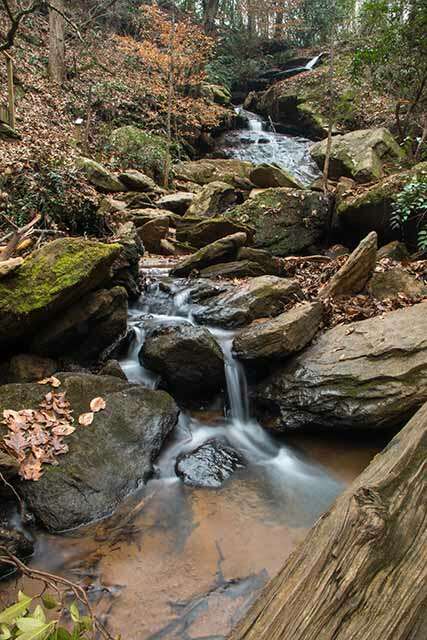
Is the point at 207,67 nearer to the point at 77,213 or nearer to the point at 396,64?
the point at 396,64

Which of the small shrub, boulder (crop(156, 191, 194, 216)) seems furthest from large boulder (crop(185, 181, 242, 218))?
the small shrub

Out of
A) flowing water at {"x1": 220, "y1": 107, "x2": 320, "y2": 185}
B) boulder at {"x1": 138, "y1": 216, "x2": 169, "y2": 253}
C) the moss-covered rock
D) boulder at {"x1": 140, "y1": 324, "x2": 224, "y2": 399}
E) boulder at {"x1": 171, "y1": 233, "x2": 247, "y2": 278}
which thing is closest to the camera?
boulder at {"x1": 140, "y1": 324, "x2": 224, "y2": 399}

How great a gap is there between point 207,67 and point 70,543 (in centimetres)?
2288

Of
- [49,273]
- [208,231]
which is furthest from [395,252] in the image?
[49,273]

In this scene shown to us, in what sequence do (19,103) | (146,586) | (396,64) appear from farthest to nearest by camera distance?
(19,103) < (396,64) < (146,586)

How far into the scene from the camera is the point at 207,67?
21.0m

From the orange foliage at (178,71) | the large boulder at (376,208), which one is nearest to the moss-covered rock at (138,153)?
the orange foliage at (178,71)

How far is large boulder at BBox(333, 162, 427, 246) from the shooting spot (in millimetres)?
7117

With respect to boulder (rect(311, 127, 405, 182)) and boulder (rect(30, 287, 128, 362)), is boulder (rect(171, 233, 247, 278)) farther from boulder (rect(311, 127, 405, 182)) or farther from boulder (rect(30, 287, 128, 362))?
boulder (rect(311, 127, 405, 182))

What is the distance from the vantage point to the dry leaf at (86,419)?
365cm

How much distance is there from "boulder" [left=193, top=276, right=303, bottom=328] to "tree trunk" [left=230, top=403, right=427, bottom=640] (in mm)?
4561

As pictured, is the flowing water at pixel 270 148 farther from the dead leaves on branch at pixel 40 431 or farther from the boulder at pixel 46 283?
the dead leaves on branch at pixel 40 431

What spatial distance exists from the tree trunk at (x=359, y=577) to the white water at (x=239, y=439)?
261cm

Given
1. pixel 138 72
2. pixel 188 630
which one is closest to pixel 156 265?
pixel 188 630
